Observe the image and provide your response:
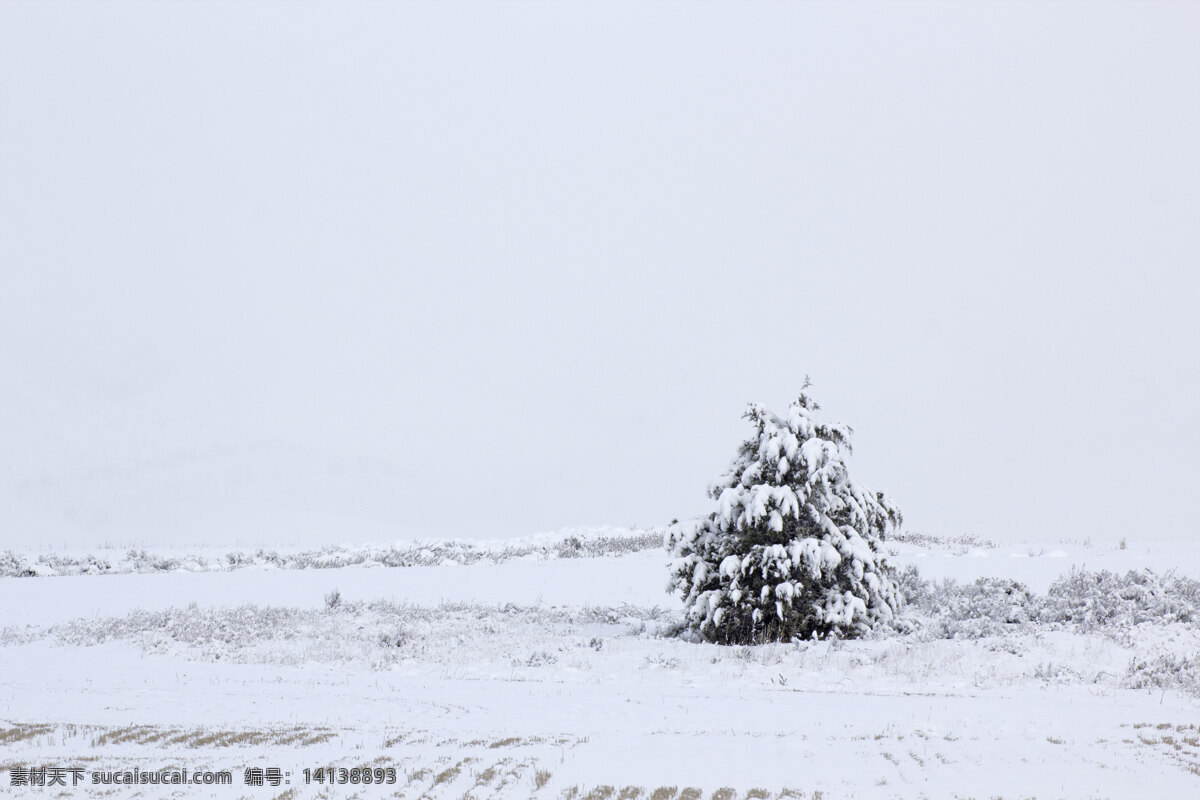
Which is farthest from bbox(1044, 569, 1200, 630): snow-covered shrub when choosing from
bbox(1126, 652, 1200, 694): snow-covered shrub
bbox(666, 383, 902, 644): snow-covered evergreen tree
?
bbox(666, 383, 902, 644): snow-covered evergreen tree

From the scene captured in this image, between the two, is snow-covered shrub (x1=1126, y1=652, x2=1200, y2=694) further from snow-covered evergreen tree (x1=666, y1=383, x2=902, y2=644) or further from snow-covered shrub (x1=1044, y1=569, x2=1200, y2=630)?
snow-covered evergreen tree (x1=666, y1=383, x2=902, y2=644)

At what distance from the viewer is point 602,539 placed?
42.7 m

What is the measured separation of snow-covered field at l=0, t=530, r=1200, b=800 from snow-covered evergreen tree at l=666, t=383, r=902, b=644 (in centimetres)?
97

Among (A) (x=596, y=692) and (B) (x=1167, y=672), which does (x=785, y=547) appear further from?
(B) (x=1167, y=672)

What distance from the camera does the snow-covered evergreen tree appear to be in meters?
19.5

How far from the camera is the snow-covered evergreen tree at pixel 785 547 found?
19469mm

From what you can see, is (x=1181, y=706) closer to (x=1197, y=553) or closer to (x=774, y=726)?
(x=774, y=726)

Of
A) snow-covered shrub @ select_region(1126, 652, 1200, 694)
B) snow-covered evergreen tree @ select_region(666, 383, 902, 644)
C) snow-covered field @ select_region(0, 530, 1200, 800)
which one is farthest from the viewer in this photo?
snow-covered evergreen tree @ select_region(666, 383, 902, 644)

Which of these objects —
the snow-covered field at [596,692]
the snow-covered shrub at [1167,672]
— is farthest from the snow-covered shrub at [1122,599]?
the snow-covered shrub at [1167,672]

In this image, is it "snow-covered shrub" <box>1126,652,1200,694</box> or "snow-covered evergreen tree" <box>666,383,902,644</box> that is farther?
"snow-covered evergreen tree" <box>666,383,902,644</box>

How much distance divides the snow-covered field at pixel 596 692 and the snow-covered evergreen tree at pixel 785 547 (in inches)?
38.4

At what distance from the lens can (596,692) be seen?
48.8 feet

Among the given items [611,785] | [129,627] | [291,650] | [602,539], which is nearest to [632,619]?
[291,650]

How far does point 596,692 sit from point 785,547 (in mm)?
6408
